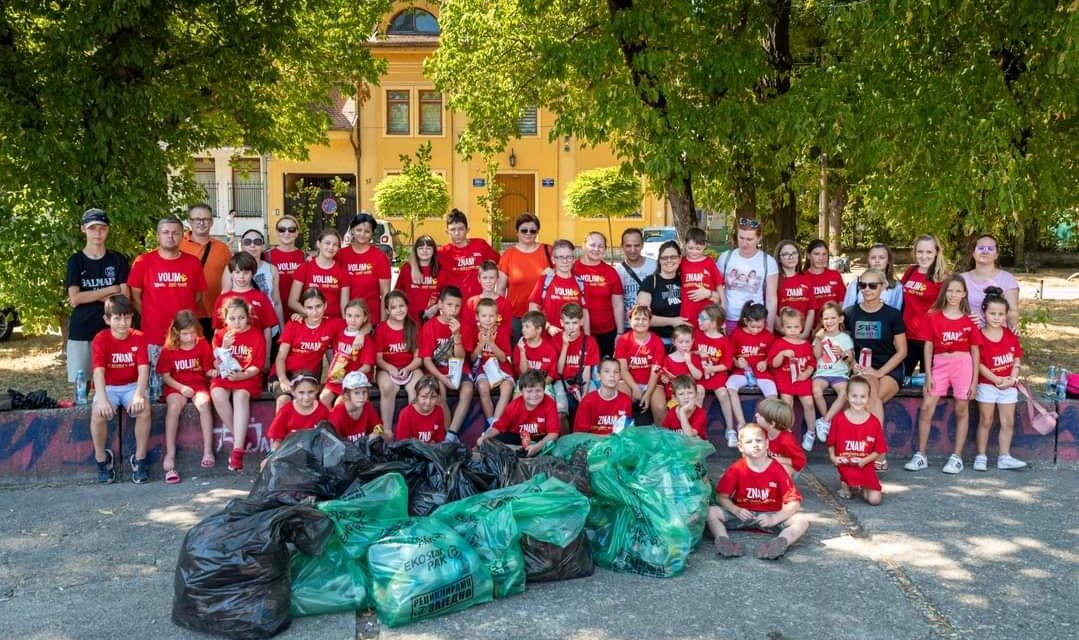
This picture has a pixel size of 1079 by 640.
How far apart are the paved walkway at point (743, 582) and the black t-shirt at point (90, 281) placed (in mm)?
1442

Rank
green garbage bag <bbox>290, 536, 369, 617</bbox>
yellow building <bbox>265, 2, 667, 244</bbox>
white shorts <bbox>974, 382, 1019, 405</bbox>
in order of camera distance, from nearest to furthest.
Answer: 1. green garbage bag <bbox>290, 536, 369, 617</bbox>
2. white shorts <bbox>974, 382, 1019, 405</bbox>
3. yellow building <bbox>265, 2, 667, 244</bbox>

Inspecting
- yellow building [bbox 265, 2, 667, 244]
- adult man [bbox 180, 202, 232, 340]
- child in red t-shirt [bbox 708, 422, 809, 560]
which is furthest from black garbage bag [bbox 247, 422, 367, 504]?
yellow building [bbox 265, 2, 667, 244]

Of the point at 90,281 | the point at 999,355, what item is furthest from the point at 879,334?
the point at 90,281

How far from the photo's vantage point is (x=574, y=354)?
24.9 feet

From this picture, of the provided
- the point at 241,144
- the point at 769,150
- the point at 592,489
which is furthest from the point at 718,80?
the point at 241,144

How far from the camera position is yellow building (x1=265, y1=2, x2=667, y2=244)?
3634 centimetres

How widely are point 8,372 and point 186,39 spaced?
16.0 ft

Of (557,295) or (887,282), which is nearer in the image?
(887,282)

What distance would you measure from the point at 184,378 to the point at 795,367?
4.67 meters

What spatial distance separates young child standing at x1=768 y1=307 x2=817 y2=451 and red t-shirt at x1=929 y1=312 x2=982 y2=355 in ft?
3.23

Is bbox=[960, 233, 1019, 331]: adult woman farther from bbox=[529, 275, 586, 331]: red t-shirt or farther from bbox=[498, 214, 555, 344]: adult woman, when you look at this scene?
bbox=[498, 214, 555, 344]: adult woman

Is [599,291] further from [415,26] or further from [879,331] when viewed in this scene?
[415,26]

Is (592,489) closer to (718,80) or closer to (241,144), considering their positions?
(718,80)

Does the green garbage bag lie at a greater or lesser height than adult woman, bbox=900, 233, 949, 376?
lesser
